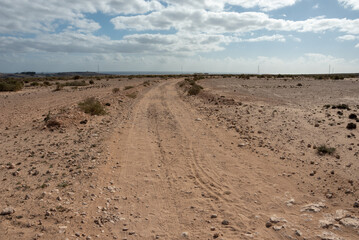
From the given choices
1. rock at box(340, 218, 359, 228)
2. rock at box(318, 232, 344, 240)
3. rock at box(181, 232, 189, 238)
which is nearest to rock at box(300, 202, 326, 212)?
rock at box(340, 218, 359, 228)

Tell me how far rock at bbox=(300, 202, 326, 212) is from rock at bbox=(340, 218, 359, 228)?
0.41 m

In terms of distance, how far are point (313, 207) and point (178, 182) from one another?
2.66 m

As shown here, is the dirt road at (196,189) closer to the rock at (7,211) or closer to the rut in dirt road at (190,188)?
the rut in dirt road at (190,188)

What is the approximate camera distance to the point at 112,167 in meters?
6.53

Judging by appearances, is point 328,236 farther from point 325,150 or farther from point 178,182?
point 325,150

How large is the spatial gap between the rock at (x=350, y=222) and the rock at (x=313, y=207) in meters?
0.41

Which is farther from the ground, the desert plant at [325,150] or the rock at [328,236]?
the desert plant at [325,150]

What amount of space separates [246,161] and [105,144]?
14.0ft

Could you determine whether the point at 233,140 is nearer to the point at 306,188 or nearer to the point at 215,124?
the point at 215,124

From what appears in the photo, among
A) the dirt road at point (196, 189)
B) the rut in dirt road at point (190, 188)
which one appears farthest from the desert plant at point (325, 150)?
the rut in dirt road at point (190, 188)

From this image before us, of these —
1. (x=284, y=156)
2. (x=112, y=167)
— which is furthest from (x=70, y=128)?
(x=284, y=156)

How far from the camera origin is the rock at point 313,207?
4676 millimetres

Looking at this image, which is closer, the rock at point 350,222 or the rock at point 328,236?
the rock at point 328,236

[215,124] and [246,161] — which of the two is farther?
[215,124]
